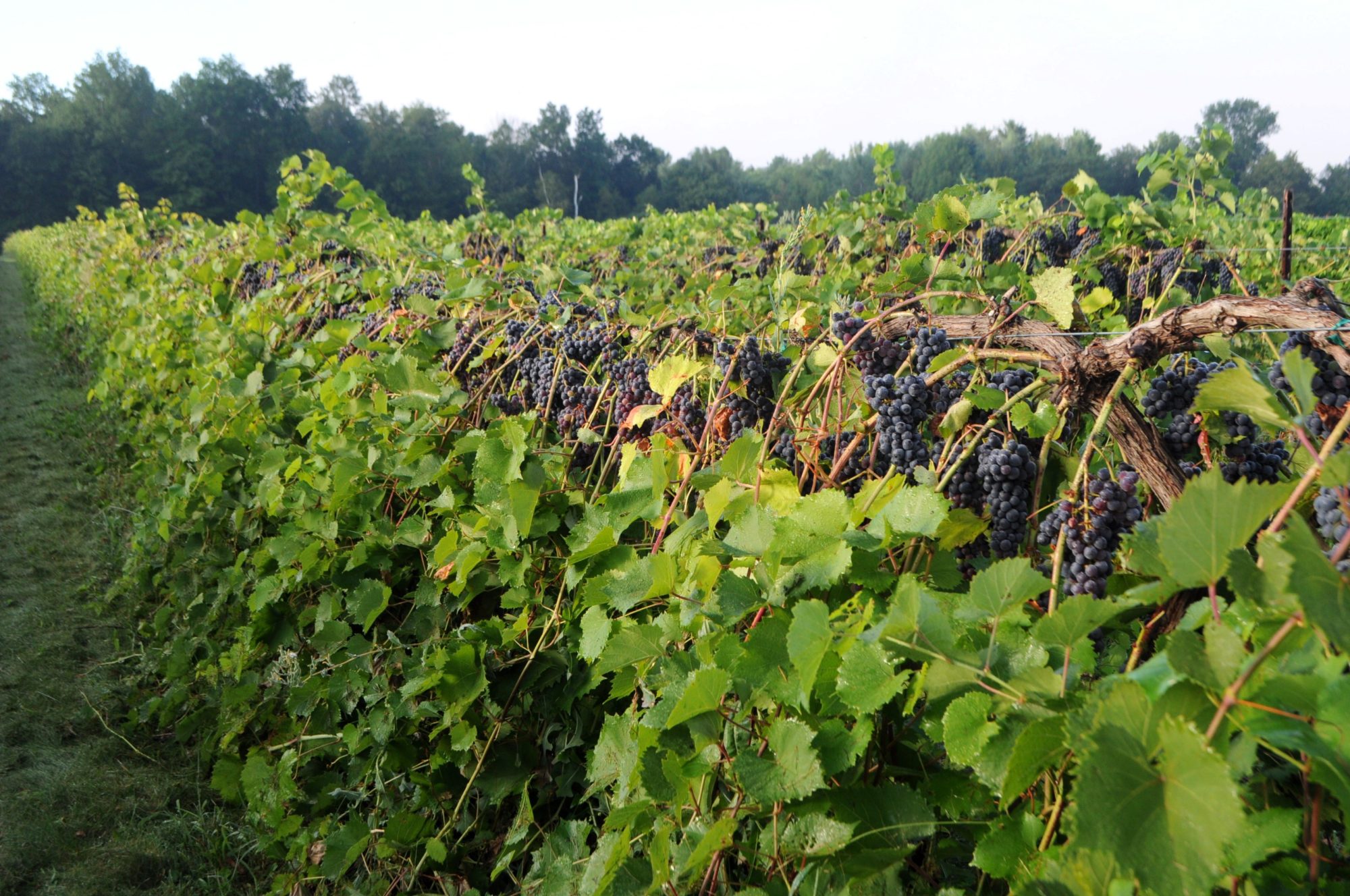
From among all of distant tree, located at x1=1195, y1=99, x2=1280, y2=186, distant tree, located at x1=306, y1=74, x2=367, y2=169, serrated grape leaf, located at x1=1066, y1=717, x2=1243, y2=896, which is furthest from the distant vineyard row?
distant tree, located at x1=1195, y1=99, x2=1280, y2=186

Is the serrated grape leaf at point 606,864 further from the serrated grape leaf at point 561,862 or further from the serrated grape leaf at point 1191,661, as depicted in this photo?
the serrated grape leaf at point 1191,661

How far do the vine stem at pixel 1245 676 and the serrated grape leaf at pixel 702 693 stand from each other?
581 millimetres

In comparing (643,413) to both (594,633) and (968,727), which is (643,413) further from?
(968,727)

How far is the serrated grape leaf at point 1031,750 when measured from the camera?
2.61ft

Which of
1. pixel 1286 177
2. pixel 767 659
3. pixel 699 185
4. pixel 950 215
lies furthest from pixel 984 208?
pixel 699 185

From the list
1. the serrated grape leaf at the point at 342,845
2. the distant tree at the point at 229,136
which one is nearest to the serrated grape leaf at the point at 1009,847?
the serrated grape leaf at the point at 342,845

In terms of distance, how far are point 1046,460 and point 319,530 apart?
7.10 feet

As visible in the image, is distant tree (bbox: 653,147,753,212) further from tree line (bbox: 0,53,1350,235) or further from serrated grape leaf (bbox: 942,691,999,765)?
serrated grape leaf (bbox: 942,691,999,765)

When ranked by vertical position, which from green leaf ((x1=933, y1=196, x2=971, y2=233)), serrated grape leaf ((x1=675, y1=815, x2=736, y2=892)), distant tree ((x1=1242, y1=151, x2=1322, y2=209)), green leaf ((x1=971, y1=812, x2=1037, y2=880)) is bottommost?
serrated grape leaf ((x1=675, y1=815, x2=736, y2=892))

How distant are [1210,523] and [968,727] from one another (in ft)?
1.02

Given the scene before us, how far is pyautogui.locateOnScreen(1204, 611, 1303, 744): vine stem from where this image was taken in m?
0.66

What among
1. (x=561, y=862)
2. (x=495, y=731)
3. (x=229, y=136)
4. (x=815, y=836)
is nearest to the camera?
(x=815, y=836)

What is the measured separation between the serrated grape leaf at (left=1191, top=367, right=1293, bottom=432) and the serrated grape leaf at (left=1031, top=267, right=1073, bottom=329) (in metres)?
0.48

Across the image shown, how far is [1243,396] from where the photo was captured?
2.85 ft
